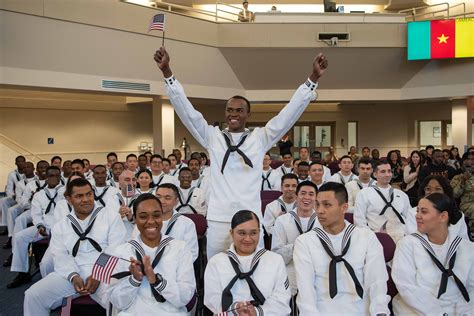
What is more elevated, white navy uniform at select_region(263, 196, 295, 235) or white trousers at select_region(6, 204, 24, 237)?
white navy uniform at select_region(263, 196, 295, 235)

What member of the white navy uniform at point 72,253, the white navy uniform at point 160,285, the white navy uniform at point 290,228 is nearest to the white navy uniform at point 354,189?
the white navy uniform at point 290,228

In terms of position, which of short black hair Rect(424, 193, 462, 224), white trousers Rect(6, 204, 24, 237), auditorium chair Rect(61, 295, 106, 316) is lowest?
auditorium chair Rect(61, 295, 106, 316)

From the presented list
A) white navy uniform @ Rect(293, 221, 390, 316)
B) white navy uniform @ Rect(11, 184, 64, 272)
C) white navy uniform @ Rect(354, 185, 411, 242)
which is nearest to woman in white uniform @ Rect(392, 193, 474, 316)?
white navy uniform @ Rect(293, 221, 390, 316)

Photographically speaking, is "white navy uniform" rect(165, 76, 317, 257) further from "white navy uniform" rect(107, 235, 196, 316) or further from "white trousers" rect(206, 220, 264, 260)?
"white navy uniform" rect(107, 235, 196, 316)

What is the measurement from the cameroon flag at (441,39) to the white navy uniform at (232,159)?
13.9 metres

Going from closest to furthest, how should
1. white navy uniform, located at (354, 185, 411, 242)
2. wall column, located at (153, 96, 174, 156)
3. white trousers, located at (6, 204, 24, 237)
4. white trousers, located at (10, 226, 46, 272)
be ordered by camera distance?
1. white navy uniform, located at (354, 185, 411, 242)
2. white trousers, located at (10, 226, 46, 272)
3. white trousers, located at (6, 204, 24, 237)
4. wall column, located at (153, 96, 174, 156)

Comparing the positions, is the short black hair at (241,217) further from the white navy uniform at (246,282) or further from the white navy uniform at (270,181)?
the white navy uniform at (270,181)

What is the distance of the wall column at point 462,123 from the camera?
55.5 feet

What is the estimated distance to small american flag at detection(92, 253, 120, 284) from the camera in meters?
3.00

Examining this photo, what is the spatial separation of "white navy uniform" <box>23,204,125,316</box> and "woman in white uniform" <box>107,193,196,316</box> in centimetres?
70

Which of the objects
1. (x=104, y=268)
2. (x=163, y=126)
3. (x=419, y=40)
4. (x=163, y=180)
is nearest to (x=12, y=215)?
(x=163, y=180)

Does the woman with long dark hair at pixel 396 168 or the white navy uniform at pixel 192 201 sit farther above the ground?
the woman with long dark hair at pixel 396 168

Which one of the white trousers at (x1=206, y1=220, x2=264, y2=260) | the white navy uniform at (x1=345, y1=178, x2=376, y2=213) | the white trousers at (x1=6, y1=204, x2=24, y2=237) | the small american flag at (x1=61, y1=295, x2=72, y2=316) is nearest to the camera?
the white trousers at (x1=206, y1=220, x2=264, y2=260)

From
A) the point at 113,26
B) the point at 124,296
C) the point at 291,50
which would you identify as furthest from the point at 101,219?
the point at 291,50
